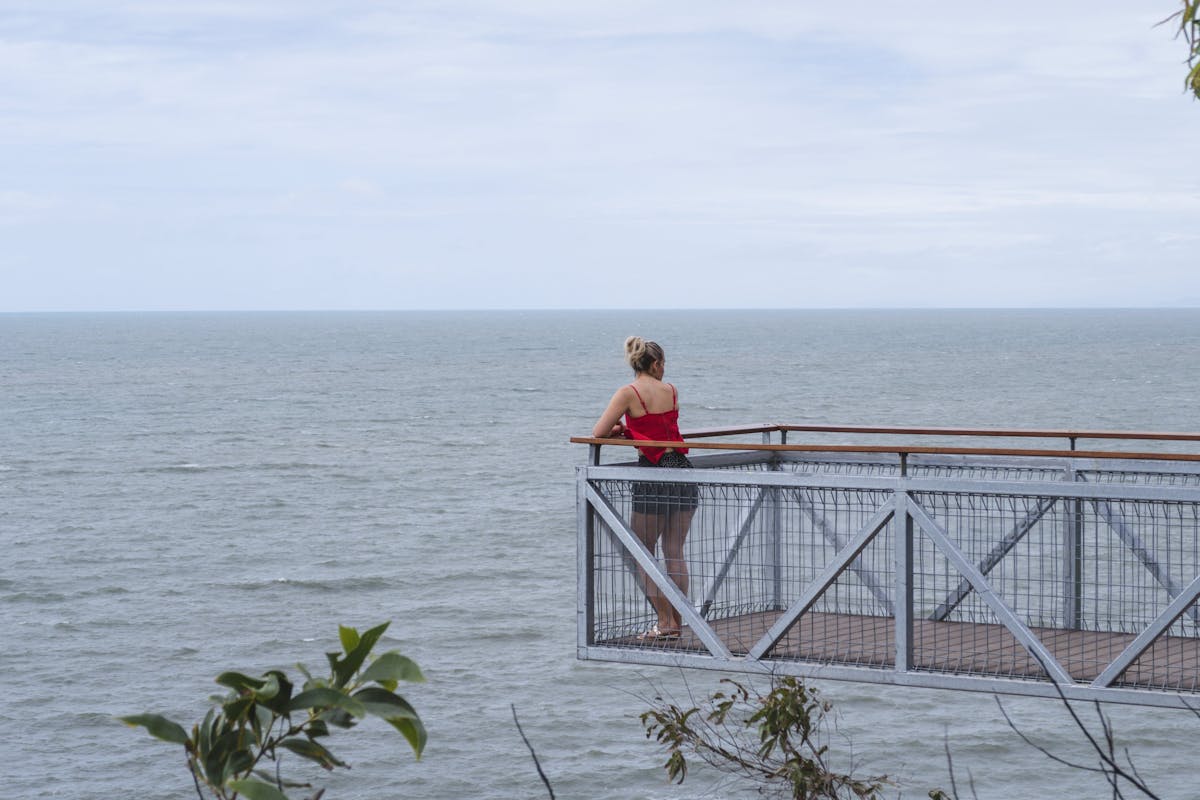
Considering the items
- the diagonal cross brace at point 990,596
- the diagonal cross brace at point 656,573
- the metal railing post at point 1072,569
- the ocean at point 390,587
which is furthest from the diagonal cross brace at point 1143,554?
the ocean at point 390,587

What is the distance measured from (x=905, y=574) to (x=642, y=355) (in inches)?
75.1

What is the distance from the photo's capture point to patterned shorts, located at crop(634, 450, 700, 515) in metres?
8.04

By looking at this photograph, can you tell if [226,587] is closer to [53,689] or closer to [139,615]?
[139,615]

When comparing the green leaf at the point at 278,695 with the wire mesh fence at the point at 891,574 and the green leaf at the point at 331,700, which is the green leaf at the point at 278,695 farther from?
the wire mesh fence at the point at 891,574

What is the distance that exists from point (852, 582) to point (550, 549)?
84.2ft

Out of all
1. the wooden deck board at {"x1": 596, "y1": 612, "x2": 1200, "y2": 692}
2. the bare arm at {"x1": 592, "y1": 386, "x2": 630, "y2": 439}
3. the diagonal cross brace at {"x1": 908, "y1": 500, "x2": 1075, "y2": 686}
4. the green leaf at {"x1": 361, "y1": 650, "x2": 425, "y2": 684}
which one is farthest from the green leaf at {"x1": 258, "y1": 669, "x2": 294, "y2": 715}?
the bare arm at {"x1": 592, "y1": 386, "x2": 630, "y2": 439}

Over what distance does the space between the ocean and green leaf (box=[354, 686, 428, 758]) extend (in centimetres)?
719

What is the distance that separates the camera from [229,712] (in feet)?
6.41

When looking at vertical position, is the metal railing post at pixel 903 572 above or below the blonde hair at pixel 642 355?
below

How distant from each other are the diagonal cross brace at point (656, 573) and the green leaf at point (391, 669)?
6099 mm

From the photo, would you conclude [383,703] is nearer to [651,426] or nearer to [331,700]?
[331,700]

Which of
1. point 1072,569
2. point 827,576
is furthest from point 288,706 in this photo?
point 1072,569

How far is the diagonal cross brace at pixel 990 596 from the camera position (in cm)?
723

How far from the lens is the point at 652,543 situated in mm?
8156
